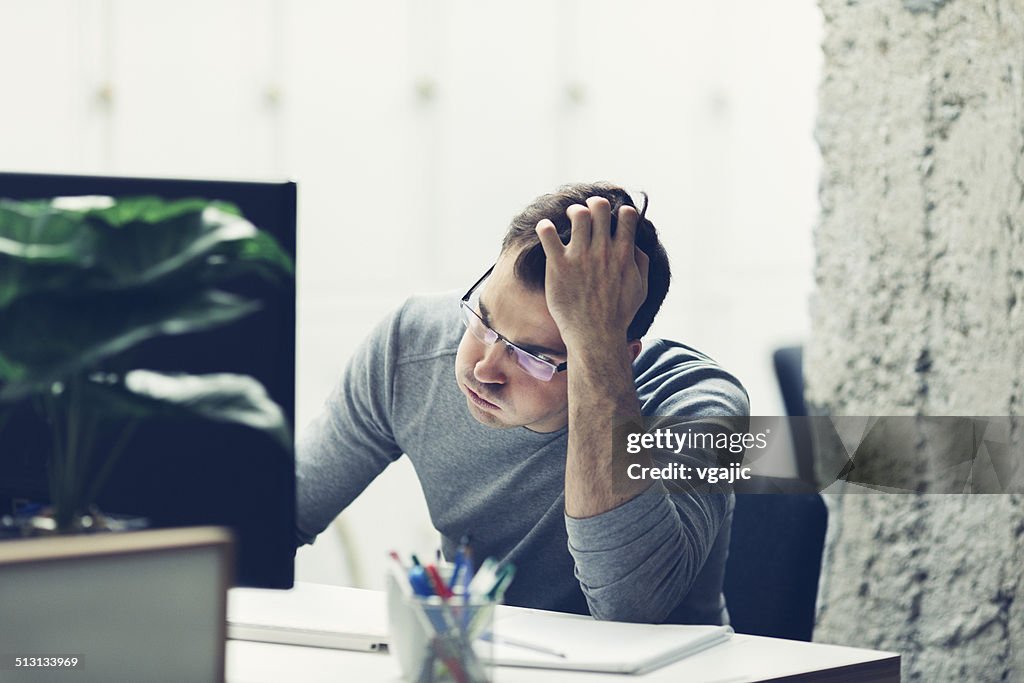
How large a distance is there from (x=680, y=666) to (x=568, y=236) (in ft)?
A: 1.56

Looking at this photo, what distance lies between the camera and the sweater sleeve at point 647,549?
1195mm

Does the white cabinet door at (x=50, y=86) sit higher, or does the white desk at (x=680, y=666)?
the white cabinet door at (x=50, y=86)

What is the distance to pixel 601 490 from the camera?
3.91ft

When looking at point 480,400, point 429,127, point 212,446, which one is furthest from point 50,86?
point 212,446

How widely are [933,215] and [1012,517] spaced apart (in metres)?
0.40

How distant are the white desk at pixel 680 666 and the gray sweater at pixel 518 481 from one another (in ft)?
0.49

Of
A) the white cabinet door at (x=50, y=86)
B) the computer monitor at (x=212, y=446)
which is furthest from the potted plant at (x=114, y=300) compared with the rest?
the white cabinet door at (x=50, y=86)

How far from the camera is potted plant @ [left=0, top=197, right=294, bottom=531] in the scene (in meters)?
0.72

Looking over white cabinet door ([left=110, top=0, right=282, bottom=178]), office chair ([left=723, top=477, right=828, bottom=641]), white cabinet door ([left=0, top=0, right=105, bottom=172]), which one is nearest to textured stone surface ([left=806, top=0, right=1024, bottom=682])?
office chair ([left=723, top=477, right=828, bottom=641])

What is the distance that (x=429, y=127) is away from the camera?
2.82 meters

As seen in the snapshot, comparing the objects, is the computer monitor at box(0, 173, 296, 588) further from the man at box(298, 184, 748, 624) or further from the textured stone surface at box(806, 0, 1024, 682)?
the textured stone surface at box(806, 0, 1024, 682)

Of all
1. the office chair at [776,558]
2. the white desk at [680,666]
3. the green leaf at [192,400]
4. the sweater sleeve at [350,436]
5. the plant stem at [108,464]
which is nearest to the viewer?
the green leaf at [192,400]

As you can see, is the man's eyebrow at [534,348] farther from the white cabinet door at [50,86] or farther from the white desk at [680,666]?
the white cabinet door at [50,86]

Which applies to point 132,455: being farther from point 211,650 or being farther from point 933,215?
point 933,215
